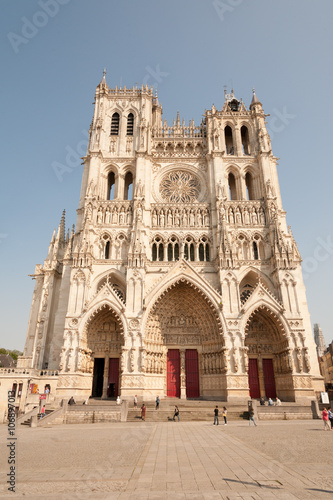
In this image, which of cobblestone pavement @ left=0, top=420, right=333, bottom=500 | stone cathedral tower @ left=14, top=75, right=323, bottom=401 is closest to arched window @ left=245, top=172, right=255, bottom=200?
stone cathedral tower @ left=14, top=75, right=323, bottom=401

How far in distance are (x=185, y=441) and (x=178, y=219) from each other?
784 inches

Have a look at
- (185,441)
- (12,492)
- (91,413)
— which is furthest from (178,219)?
A: (12,492)

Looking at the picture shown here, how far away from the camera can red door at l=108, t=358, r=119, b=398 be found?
24.5 metres

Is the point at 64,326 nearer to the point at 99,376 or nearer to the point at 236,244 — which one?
the point at 99,376

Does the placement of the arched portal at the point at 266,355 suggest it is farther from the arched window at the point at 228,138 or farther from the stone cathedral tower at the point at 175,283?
the arched window at the point at 228,138

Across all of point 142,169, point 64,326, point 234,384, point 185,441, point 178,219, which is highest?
point 142,169

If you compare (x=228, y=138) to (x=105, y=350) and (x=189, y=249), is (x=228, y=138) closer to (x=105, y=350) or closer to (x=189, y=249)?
(x=189, y=249)

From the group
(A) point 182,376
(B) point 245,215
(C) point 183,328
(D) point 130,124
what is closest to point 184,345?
(C) point 183,328

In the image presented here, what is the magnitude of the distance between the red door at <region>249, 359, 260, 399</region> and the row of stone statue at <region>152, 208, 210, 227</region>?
39.9 feet

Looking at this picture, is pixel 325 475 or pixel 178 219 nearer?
pixel 325 475

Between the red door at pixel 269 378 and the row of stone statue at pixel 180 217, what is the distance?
12.4 meters

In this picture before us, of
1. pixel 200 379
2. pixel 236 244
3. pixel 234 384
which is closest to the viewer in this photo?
pixel 234 384

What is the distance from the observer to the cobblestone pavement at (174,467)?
18.4ft

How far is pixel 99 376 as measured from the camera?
25453mm
